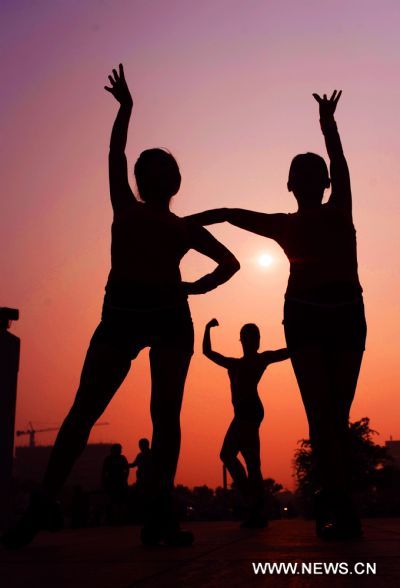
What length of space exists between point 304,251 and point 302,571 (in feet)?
7.20

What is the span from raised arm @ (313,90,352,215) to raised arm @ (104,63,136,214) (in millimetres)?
1179

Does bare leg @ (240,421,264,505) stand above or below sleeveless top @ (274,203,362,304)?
below

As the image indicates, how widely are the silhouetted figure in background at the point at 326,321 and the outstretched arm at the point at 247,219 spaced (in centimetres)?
1

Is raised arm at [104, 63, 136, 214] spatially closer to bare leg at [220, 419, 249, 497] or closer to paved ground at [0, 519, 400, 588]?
paved ground at [0, 519, 400, 588]

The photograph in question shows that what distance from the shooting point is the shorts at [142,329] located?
145 inches

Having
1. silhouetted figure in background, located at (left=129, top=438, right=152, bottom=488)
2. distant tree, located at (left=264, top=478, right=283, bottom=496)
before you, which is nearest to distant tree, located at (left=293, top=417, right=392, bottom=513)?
distant tree, located at (left=264, top=478, right=283, bottom=496)

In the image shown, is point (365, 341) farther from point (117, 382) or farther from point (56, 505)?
point (56, 505)

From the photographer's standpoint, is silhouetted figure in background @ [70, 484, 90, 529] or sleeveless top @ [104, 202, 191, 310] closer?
sleeveless top @ [104, 202, 191, 310]

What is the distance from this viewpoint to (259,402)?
25.1 ft

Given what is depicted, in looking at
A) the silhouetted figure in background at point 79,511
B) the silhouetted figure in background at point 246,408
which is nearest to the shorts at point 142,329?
the silhouetted figure in background at point 246,408

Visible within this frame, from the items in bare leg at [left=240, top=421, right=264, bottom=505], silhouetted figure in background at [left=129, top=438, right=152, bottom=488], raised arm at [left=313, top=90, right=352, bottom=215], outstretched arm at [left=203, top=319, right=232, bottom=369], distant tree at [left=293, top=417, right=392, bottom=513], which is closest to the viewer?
raised arm at [left=313, top=90, right=352, bottom=215]

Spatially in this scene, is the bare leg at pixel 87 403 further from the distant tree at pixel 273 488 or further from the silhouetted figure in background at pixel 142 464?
the silhouetted figure in background at pixel 142 464

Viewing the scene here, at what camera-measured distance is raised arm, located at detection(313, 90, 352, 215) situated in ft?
13.8

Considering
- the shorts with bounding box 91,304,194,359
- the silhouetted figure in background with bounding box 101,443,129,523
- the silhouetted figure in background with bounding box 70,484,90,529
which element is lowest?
the silhouetted figure in background with bounding box 70,484,90,529
